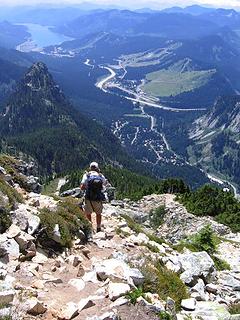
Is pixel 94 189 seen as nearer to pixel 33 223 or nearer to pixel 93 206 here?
pixel 93 206

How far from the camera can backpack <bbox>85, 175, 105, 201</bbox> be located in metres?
28.6

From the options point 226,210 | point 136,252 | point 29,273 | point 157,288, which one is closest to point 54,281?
point 29,273

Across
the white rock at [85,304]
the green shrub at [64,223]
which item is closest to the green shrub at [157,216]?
the green shrub at [64,223]

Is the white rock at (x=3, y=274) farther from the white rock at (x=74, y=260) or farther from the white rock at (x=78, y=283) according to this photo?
the white rock at (x=74, y=260)

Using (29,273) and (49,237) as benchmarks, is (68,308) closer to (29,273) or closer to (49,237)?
(29,273)

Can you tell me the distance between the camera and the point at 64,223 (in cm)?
2598

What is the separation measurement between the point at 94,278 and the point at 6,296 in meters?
4.54

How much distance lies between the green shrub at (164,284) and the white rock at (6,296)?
5.45 meters

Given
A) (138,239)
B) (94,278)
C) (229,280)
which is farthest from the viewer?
(138,239)

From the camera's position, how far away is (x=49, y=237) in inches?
954

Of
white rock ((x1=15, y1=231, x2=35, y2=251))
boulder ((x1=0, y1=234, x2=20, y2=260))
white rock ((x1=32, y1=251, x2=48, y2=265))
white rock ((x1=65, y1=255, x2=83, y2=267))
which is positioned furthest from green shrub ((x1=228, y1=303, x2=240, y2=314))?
white rock ((x1=15, y1=231, x2=35, y2=251))

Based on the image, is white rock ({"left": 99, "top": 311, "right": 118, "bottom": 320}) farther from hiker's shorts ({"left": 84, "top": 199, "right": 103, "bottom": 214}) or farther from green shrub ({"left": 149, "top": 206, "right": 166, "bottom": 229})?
green shrub ({"left": 149, "top": 206, "right": 166, "bottom": 229})

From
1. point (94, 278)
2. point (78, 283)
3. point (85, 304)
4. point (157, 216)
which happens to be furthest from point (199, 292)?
point (157, 216)

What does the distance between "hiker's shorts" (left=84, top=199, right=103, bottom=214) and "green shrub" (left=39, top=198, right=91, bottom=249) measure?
67 centimetres
